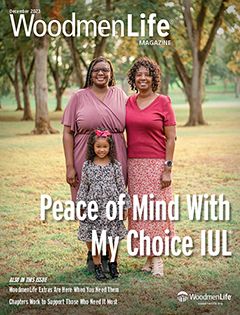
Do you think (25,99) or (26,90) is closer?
(25,99)

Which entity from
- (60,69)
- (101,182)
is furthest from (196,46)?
(101,182)

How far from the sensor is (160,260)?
380 centimetres

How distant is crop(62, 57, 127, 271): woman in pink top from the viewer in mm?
3600

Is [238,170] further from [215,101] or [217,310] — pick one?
[217,310]

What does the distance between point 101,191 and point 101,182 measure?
0.17 ft

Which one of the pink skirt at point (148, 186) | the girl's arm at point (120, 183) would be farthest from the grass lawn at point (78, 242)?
the girl's arm at point (120, 183)

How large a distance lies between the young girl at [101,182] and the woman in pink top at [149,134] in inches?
4.5

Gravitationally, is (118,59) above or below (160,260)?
above

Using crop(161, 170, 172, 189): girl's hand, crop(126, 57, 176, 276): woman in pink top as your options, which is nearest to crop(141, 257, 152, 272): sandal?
crop(126, 57, 176, 276): woman in pink top

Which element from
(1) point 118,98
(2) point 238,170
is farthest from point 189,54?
(1) point 118,98

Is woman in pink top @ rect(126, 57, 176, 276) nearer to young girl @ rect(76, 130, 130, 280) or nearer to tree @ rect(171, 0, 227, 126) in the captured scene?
young girl @ rect(76, 130, 130, 280)

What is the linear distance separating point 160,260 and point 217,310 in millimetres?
431

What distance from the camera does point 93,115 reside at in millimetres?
3596

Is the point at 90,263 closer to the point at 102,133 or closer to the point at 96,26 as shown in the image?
the point at 102,133
